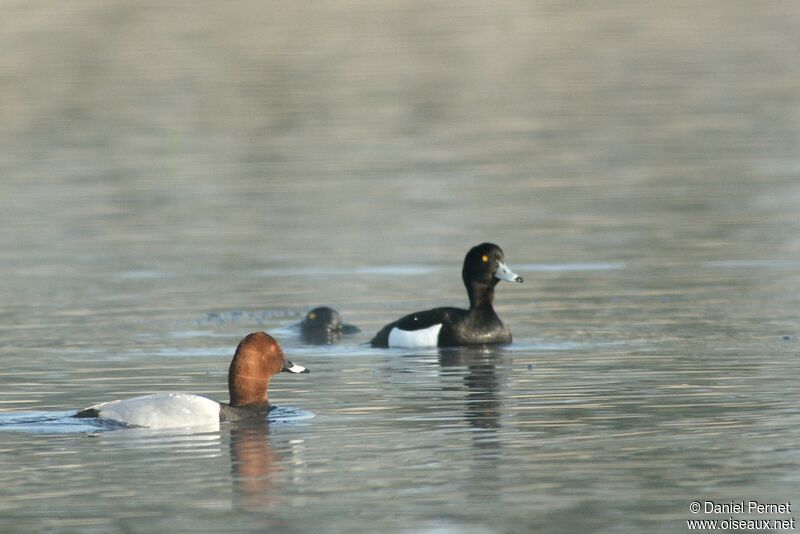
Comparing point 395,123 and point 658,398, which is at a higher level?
point 395,123

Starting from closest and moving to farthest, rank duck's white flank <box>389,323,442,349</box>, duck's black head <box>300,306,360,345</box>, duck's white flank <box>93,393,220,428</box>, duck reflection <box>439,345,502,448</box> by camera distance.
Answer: duck reflection <box>439,345,502,448</box> → duck's white flank <box>93,393,220,428</box> → duck's white flank <box>389,323,442,349</box> → duck's black head <box>300,306,360,345</box>

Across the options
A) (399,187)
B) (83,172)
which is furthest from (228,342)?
(83,172)

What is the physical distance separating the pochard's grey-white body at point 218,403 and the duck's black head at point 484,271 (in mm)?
5585

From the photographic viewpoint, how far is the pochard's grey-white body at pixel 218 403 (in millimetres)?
14484

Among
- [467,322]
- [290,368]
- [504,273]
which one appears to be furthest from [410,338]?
[290,368]

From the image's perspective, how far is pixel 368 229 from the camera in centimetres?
2900

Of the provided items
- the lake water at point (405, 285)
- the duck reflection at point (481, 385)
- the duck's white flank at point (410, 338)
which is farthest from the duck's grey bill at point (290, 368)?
the duck's white flank at point (410, 338)

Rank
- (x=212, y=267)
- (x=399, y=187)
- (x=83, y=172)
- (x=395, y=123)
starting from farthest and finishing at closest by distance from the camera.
Answer: (x=395, y=123)
(x=83, y=172)
(x=399, y=187)
(x=212, y=267)

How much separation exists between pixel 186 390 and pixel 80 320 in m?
4.97

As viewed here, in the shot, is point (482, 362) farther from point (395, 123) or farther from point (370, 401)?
point (395, 123)

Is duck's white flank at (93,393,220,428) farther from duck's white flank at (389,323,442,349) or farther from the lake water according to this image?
duck's white flank at (389,323,442,349)

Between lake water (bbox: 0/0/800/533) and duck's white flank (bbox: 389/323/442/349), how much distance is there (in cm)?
21

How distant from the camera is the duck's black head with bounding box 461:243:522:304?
67.8 ft

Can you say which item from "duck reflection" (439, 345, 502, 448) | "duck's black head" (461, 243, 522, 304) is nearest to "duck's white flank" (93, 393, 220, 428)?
"duck reflection" (439, 345, 502, 448)
